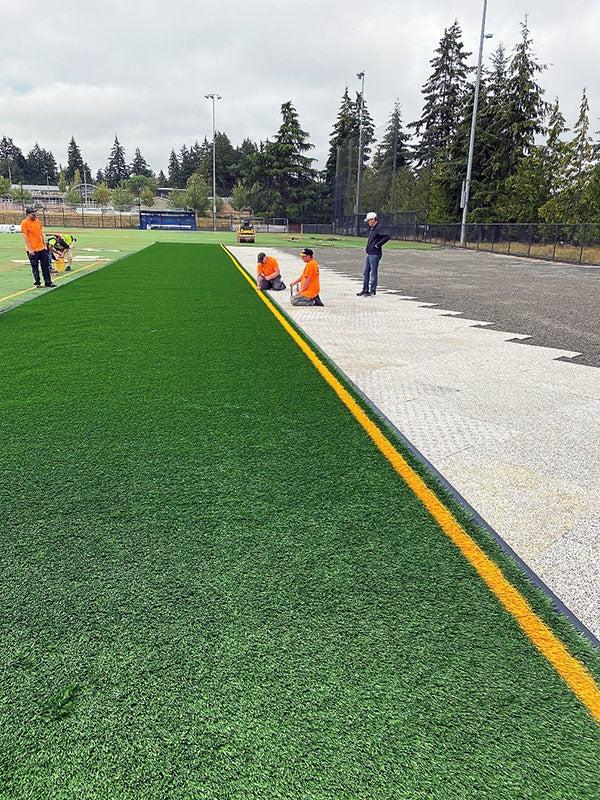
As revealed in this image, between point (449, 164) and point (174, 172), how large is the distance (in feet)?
424

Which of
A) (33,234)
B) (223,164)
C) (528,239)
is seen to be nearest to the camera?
(33,234)

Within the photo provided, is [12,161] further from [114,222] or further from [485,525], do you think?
[485,525]

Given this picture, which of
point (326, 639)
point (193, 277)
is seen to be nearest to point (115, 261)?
point (193, 277)

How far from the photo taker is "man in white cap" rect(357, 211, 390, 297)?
1185cm

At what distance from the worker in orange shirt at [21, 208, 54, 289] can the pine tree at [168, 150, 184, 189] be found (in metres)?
151

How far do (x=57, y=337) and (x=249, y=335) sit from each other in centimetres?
261

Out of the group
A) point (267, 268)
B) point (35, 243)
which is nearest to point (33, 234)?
point (35, 243)

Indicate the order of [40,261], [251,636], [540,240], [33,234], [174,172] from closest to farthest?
[251,636] → [33,234] → [40,261] → [540,240] → [174,172]

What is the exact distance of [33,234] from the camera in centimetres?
1198

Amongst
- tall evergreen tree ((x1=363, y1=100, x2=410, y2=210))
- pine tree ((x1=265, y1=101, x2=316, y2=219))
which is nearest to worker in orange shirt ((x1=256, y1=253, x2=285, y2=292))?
tall evergreen tree ((x1=363, y1=100, x2=410, y2=210))

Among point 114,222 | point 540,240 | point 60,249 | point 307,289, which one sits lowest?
point 307,289

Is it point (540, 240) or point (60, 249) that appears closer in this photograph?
point (60, 249)

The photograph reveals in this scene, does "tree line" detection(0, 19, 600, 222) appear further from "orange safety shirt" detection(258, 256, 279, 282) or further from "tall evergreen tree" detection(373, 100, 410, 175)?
"orange safety shirt" detection(258, 256, 279, 282)

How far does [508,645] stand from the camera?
2.24 m
